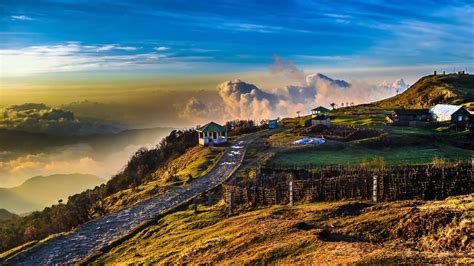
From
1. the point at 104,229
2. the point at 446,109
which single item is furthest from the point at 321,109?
the point at 104,229

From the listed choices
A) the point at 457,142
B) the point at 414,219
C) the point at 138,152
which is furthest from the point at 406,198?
the point at 138,152

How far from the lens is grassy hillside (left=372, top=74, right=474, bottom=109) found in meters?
94.3

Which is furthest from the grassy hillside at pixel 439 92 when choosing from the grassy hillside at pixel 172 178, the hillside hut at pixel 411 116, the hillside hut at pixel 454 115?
the grassy hillside at pixel 172 178

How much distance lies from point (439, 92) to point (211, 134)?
69498 millimetres

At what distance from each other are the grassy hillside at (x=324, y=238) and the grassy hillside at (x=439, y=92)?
8002cm

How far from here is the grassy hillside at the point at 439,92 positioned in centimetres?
9431

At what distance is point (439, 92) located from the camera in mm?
102750

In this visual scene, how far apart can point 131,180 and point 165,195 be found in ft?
63.2

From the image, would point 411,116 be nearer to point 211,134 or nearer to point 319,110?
point 319,110

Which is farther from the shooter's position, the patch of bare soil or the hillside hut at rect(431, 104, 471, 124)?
the hillside hut at rect(431, 104, 471, 124)

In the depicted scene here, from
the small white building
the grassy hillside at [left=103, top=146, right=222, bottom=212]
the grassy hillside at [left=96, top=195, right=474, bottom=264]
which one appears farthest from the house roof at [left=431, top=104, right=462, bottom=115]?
the grassy hillside at [left=96, top=195, right=474, bottom=264]

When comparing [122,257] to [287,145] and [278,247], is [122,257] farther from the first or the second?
[287,145]

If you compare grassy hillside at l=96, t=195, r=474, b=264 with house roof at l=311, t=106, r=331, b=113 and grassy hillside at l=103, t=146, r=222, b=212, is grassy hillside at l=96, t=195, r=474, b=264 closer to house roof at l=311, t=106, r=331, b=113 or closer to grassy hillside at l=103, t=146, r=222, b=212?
grassy hillside at l=103, t=146, r=222, b=212

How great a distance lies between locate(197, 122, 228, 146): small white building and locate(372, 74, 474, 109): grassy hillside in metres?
53.8
